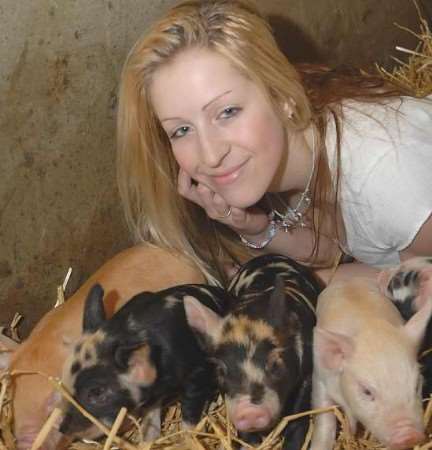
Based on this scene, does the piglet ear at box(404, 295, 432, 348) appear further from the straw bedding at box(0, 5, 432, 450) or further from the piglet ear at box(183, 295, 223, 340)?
the piglet ear at box(183, 295, 223, 340)

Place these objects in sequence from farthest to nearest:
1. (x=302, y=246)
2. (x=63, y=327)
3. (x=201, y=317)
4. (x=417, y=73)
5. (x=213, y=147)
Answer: (x=417, y=73), (x=302, y=246), (x=63, y=327), (x=213, y=147), (x=201, y=317)

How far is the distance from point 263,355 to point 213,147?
58 cm

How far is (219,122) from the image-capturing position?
2.27 meters

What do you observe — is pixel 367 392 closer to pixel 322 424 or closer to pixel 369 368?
pixel 369 368

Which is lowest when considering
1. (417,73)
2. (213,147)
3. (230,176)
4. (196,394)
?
(196,394)

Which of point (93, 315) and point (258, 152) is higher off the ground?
point (258, 152)

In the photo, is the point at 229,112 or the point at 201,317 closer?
the point at 201,317

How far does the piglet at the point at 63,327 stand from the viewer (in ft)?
7.31

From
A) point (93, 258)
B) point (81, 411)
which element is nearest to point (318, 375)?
point (81, 411)

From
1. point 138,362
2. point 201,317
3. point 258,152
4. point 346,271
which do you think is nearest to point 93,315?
point 138,362

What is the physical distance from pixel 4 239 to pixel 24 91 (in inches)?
18.4

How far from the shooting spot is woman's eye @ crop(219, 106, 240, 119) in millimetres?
2268

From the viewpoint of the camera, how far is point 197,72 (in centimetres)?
225

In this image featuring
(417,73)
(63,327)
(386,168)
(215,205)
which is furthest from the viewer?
(417,73)
